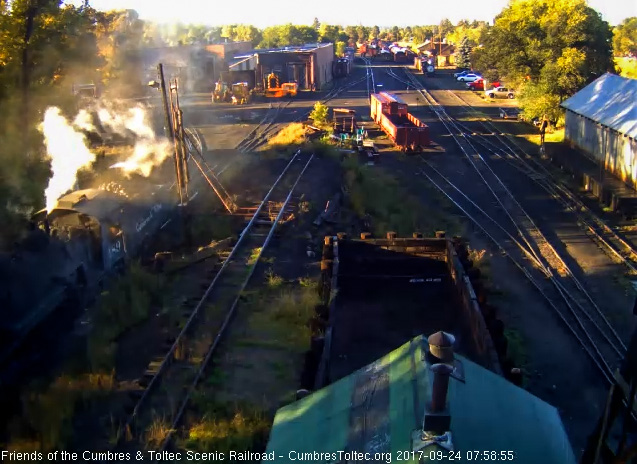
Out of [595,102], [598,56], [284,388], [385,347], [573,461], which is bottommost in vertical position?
[284,388]

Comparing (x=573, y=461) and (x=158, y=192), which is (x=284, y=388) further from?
(x=158, y=192)

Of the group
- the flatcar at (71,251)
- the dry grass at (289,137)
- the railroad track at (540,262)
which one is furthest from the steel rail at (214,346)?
the dry grass at (289,137)

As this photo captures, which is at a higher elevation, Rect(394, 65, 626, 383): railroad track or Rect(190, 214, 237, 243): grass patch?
Rect(190, 214, 237, 243): grass patch

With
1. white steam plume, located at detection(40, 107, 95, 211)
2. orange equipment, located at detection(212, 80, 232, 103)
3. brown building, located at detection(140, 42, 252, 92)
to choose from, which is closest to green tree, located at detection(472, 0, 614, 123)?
orange equipment, located at detection(212, 80, 232, 103)

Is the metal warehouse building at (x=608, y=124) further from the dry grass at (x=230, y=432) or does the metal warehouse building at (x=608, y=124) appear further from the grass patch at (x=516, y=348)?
the dry grass at (x=230, y=432)

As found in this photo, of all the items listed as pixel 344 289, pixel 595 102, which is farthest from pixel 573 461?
pixel 595 102

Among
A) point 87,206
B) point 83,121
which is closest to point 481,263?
point 87,206

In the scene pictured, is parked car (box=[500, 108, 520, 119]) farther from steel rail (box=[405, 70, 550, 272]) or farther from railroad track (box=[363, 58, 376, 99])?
railroad track (box=[363, 58, 376, 99])
